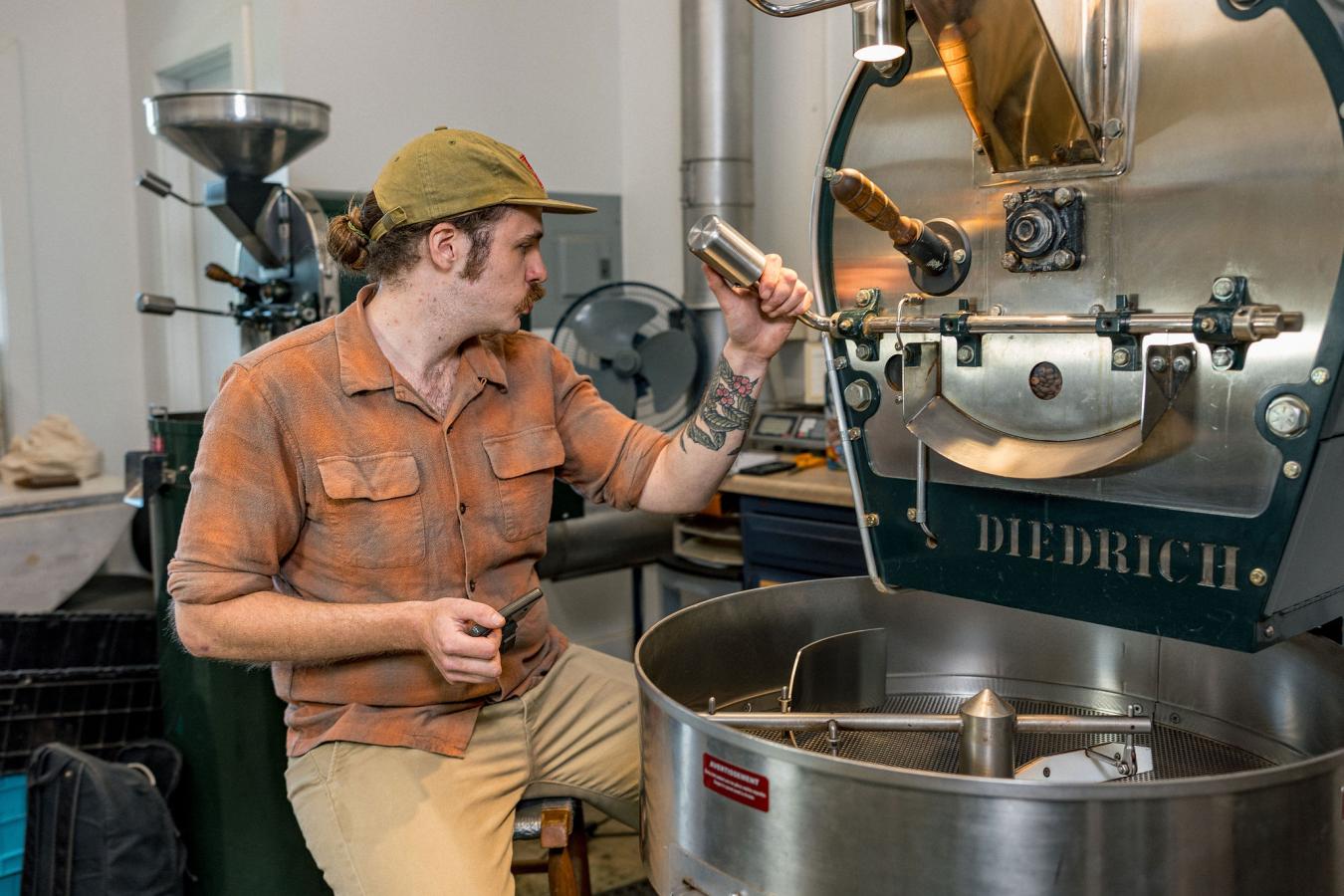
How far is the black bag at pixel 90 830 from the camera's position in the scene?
214cm

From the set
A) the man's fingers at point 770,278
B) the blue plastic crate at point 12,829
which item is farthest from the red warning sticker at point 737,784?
the blue plastic crate at point 12,829

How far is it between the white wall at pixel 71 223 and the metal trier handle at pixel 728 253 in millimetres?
3310

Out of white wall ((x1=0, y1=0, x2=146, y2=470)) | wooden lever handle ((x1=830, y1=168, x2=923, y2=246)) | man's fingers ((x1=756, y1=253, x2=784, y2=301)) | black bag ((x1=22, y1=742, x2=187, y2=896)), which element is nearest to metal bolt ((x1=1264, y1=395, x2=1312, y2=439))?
wooden lever handle ((x1=830, y1=168, x2=923, y2=246))

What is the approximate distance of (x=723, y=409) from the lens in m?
1.63

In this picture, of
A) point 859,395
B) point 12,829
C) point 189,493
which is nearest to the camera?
point 859,395

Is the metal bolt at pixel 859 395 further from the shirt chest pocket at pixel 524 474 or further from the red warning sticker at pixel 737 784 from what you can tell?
the shirt chest pocket at pixel 524 474

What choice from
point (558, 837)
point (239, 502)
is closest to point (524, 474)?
point (239, 502)

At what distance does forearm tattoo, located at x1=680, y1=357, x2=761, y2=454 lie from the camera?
1.60m

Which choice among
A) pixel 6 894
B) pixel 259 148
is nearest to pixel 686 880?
pixel 6 894

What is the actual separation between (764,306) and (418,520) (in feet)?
1.73

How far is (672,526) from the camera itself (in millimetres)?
3301

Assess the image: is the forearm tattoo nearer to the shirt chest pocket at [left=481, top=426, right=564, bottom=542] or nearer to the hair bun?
the shirt chest pocket at [left=481, top=426, right=564, bottom=542]

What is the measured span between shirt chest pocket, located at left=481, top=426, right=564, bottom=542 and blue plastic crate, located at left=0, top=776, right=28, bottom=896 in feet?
4.35

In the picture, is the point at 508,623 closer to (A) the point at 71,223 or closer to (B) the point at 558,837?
(B) the point at 558,837
